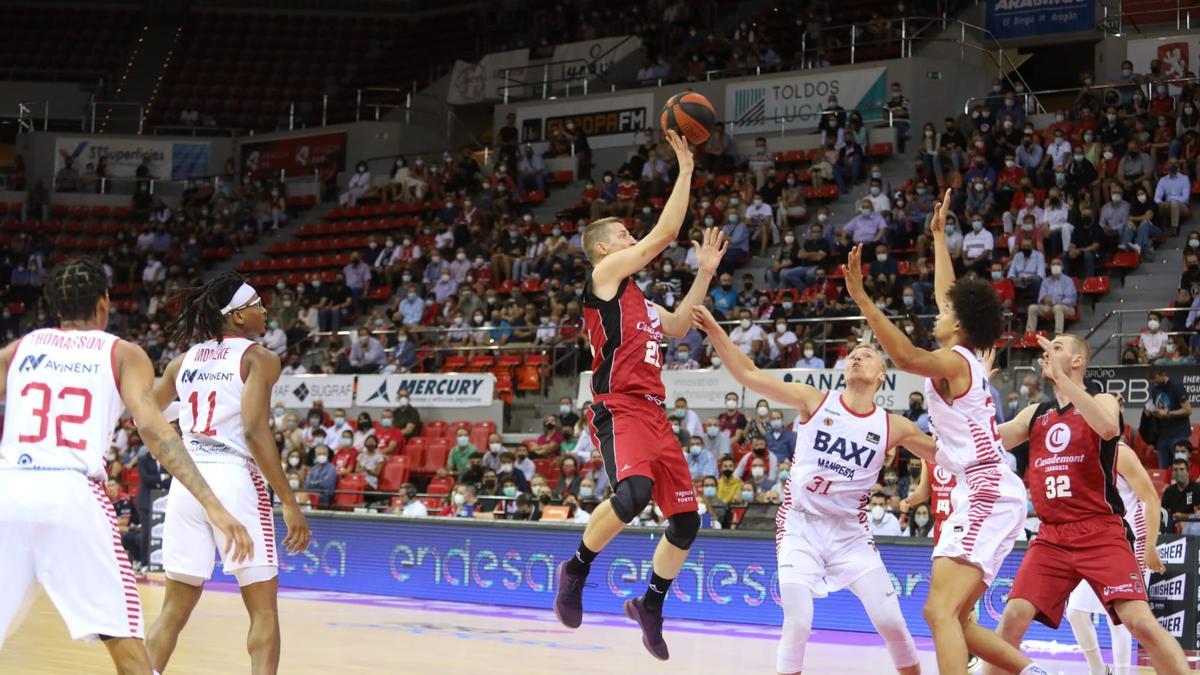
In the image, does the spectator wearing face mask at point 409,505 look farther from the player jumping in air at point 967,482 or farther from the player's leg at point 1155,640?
the player's leg at point 1155,640

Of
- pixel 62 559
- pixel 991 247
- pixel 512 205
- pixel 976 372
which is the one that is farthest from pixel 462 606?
pixel 512 205

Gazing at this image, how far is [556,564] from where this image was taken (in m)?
15.2

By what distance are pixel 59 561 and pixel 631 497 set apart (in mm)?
2797

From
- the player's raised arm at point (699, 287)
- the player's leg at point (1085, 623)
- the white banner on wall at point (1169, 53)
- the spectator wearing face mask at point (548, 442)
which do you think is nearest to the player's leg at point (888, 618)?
the player's raised arm at point (699, 287)

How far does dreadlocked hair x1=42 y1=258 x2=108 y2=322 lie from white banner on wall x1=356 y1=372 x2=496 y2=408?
15.0 meters

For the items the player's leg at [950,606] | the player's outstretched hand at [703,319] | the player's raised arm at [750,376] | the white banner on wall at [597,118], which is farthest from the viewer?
the white banner on wall at [597,118]

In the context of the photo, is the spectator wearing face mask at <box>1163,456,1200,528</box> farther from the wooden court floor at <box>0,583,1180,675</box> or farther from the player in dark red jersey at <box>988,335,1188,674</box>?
the player in dark red jersey at <box>988,335,1188,674</box>

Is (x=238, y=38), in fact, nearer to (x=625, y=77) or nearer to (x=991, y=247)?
(x=625, y=77)

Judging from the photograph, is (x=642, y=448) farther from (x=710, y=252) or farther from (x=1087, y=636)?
(x=1087, y=636)

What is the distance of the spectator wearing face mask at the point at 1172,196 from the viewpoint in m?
19.4

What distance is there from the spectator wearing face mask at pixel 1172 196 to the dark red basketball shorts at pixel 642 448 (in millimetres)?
14157

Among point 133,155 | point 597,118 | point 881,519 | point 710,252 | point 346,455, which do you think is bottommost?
point 346,455

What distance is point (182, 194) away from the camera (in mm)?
33781

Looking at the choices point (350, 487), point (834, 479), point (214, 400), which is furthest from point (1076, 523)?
point (350, 487)
